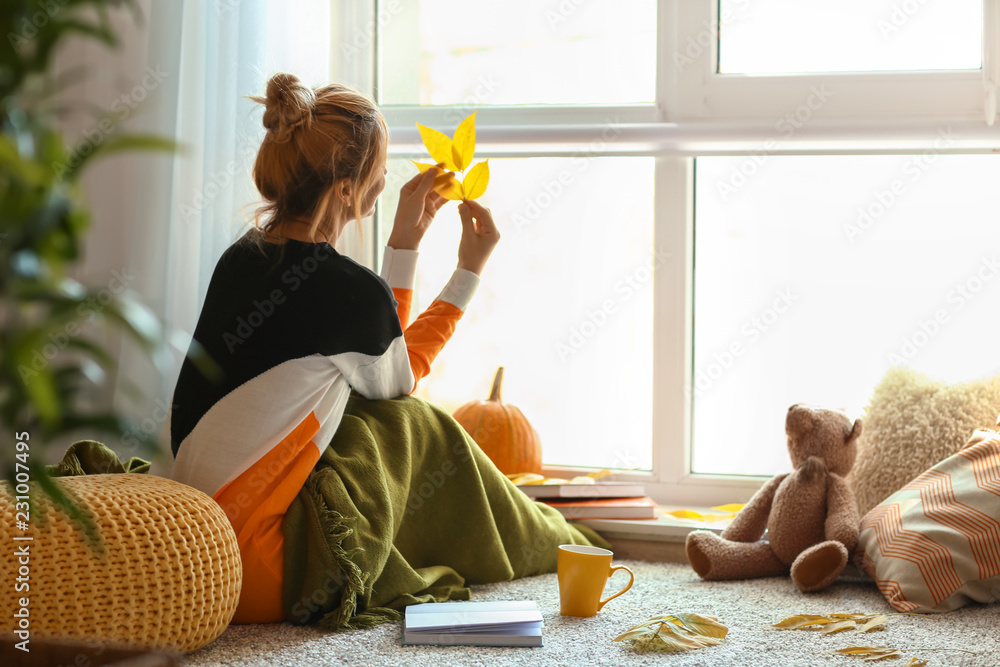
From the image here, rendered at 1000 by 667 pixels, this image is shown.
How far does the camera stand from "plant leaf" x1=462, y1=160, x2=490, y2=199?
1495 millimetres

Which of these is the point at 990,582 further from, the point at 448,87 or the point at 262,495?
the point at 448,87

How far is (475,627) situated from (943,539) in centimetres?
68

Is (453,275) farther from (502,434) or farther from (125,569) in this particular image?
(125,569)

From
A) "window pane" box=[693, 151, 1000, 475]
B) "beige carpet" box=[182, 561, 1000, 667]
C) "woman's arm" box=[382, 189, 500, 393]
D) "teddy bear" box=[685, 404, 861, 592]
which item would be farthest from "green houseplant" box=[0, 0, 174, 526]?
"window pane" box=[693, 151, 1000, 475]

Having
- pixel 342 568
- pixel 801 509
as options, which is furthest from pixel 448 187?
pixel 801 509

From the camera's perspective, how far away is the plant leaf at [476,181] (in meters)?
1.50

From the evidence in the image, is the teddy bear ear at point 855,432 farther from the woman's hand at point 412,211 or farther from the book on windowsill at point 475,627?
the woman's hand at point 412,211

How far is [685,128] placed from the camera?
1714 millimetres

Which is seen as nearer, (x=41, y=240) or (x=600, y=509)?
(x=41, y=240)

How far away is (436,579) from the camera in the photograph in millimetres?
1278

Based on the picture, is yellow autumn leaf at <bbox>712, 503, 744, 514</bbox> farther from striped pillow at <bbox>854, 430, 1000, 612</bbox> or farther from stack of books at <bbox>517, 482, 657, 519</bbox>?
striped pillow at <bbox>854, 430, 1000, 612</bbox>

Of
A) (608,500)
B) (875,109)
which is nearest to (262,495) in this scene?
(608,500)

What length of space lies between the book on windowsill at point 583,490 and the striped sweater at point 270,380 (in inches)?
18.7

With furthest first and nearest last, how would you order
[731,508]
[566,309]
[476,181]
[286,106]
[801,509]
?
[566,309] < [731,508] < [476,181] < [801,509] < [286,106]
